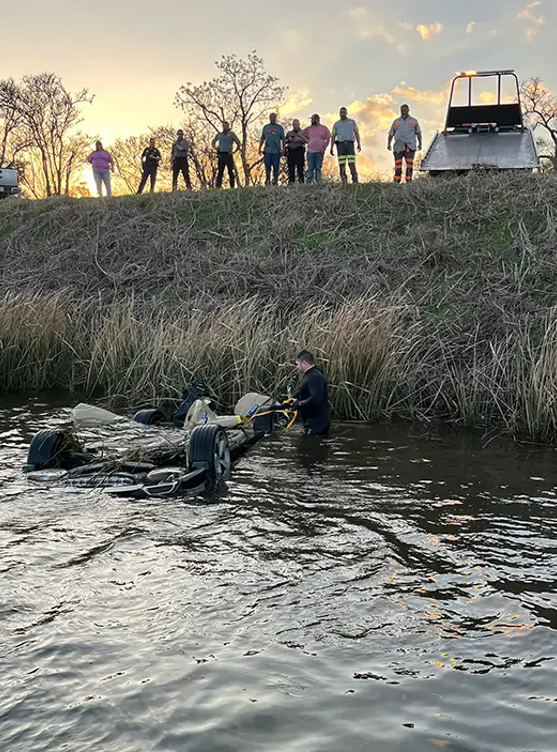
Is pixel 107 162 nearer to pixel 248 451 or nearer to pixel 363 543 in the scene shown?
pixel 248 451

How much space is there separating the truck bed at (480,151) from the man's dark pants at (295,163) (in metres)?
3.35

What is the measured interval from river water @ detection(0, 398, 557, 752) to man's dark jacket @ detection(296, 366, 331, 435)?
2090 mm

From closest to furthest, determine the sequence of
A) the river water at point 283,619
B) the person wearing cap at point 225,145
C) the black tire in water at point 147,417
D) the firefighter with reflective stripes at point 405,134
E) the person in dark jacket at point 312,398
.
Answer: the river water at point 283,619, the person in dark jacket at point 312,398, the black tire in water at point 147,417, the firefighter with reflective stripes at point 405,134, the person wearing cap at point 225,145

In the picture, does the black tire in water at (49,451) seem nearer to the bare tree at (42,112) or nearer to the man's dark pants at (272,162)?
the man's dark pants at (272,162)

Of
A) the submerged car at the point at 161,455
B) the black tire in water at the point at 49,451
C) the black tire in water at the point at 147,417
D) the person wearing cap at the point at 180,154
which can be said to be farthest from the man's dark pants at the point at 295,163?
the black tire in water at the point at 49,451

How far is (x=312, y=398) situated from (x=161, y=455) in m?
2.44

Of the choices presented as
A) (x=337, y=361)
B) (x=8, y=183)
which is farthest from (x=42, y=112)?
(x=337, y=361)

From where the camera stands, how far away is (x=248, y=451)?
9469 mm

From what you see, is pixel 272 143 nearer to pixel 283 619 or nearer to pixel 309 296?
pixel 309 296

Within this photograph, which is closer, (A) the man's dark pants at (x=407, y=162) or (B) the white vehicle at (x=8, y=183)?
(A) the man's dark pants at (x=407, y=162)

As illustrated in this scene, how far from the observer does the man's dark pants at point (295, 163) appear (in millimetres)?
20547

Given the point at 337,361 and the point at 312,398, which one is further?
the point at 337,361

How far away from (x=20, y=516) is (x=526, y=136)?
17588 mm

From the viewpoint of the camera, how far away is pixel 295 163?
2095cm
